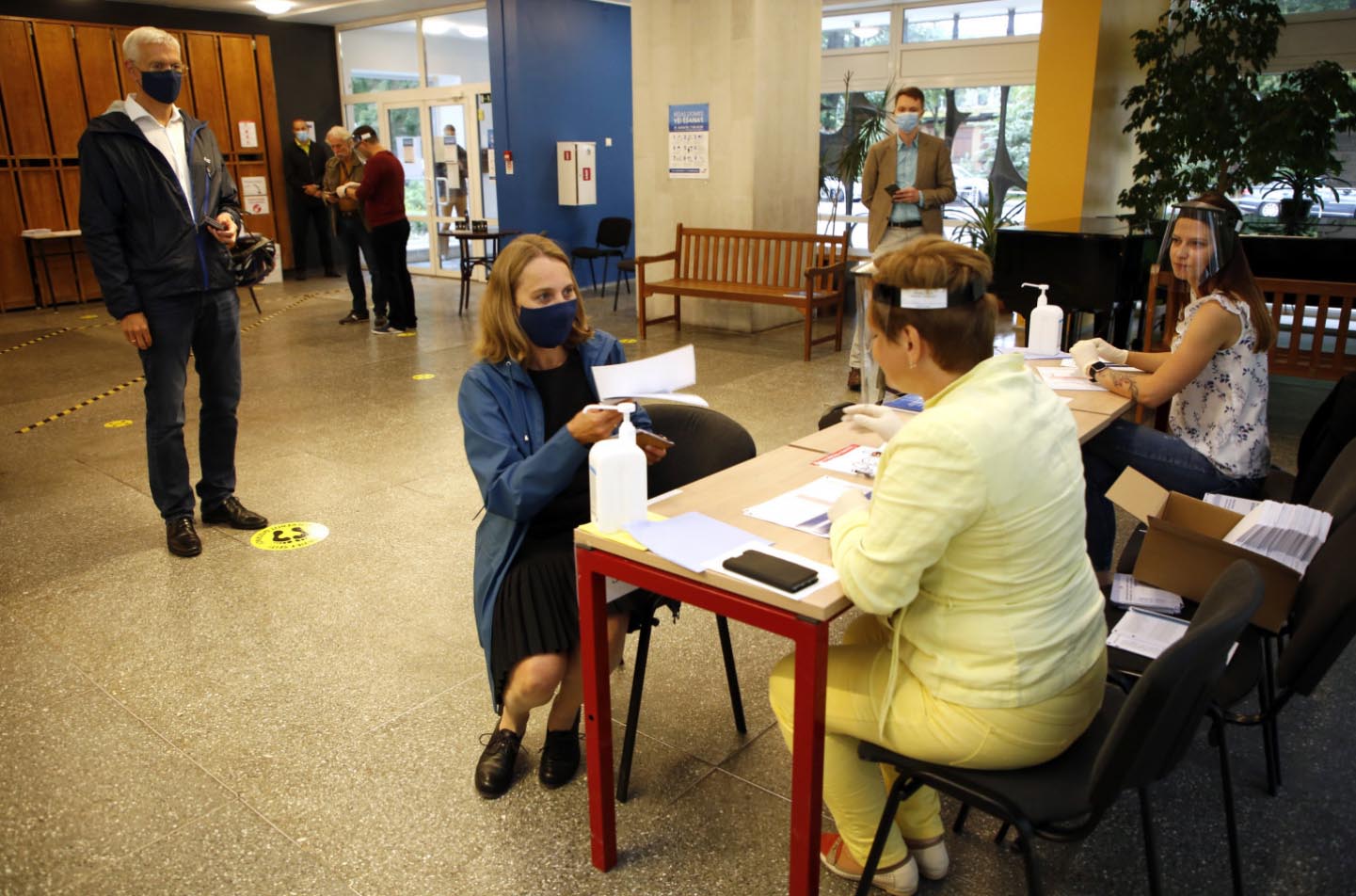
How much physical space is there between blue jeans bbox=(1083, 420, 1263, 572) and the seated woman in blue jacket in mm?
1491

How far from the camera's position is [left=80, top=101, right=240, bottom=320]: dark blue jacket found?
3.45 metres

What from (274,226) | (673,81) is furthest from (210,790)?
(274,226)

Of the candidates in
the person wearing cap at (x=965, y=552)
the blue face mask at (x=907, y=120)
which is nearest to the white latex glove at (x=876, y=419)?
the person wearing cap at (x=965, y=552)

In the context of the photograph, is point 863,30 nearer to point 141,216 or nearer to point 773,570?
point 141,216

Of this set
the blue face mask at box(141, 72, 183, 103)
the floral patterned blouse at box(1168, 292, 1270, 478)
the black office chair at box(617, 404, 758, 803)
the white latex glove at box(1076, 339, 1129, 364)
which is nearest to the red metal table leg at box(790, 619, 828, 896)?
the black office chair at box(617, 404, 758, 803)

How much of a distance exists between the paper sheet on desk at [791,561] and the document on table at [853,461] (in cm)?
52

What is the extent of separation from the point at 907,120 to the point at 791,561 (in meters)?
5.00

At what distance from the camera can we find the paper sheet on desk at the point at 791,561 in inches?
65.1

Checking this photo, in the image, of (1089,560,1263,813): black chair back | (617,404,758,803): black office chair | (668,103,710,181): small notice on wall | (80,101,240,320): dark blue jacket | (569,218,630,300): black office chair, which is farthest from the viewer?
(569,218,630,300): black office chair

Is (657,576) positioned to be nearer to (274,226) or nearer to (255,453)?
(255,453)

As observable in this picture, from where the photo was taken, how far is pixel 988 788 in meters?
1.61

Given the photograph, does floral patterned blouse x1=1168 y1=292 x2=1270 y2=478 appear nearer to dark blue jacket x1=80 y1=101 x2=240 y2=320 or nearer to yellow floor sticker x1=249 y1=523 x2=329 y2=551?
yellow floor sticker x1=249 y1=523 x2=329 y2=551

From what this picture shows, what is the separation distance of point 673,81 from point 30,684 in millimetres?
6640

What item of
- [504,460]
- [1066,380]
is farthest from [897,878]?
[1066,380]
